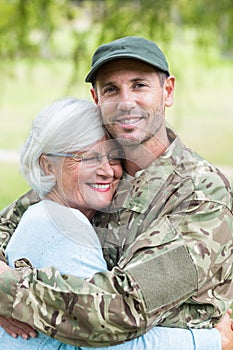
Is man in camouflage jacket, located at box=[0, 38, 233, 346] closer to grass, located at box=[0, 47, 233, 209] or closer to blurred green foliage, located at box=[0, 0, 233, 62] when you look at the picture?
blurred green foliage, located at box=[0, 0, 233, 62]

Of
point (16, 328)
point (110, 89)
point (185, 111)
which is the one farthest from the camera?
point (185, 111)

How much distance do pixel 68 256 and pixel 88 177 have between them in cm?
32

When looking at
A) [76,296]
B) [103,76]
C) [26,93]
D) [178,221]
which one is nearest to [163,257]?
[178,221]

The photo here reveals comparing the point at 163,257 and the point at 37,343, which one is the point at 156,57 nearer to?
the point at 163,257

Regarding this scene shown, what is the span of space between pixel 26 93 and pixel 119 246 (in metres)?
17.8

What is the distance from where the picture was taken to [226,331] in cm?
258

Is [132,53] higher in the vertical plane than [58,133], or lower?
higher

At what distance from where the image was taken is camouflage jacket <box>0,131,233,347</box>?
2316mm

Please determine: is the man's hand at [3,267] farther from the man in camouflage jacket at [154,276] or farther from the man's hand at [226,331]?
the man's hand at [226,331]

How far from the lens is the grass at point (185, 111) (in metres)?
11.0

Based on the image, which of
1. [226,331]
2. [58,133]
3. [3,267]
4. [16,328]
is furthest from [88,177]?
Answer: [226,331]

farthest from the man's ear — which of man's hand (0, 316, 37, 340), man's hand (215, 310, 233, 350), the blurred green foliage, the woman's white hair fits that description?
the blurred green foliage

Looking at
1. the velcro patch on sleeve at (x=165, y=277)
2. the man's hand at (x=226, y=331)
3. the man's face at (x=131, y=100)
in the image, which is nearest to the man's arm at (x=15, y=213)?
the man's face at (x=131, y=100)

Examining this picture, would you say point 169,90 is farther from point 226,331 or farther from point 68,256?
point 226,331
